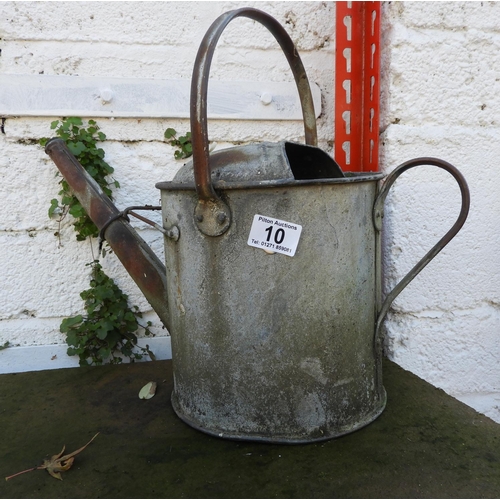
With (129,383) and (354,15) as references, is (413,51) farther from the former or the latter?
(129,383)

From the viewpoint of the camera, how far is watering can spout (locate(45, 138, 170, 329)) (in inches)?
47.5

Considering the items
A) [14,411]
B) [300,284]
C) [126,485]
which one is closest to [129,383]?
[14,411]

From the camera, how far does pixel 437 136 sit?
1.37 m

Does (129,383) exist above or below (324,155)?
below

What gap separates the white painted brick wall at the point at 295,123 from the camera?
4.43ft

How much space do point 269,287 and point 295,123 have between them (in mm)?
778

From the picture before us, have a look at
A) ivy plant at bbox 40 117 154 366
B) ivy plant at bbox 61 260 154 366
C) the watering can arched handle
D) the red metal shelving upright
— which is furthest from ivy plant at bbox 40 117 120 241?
the red metal shelving upright

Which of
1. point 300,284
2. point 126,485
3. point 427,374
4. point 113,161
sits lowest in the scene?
point 427,374

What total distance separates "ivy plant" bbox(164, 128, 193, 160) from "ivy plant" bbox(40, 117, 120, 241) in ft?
0.64

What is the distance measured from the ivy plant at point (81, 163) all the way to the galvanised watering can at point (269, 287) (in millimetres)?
455

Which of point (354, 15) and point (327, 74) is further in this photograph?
point (327, 74)

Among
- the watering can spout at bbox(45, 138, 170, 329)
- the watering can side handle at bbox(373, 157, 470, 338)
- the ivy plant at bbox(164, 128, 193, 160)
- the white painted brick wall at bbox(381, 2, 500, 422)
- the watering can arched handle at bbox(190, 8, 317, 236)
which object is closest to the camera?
Result: the watering can arched handle at bbox(190, 8, 317, 236)

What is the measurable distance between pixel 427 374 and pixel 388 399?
12.5 inches

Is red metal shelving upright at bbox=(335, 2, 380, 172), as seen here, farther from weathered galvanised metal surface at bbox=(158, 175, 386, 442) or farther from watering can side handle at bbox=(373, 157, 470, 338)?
weathered galvanised metal surface at bbox=(158, 175, 386, 442)
